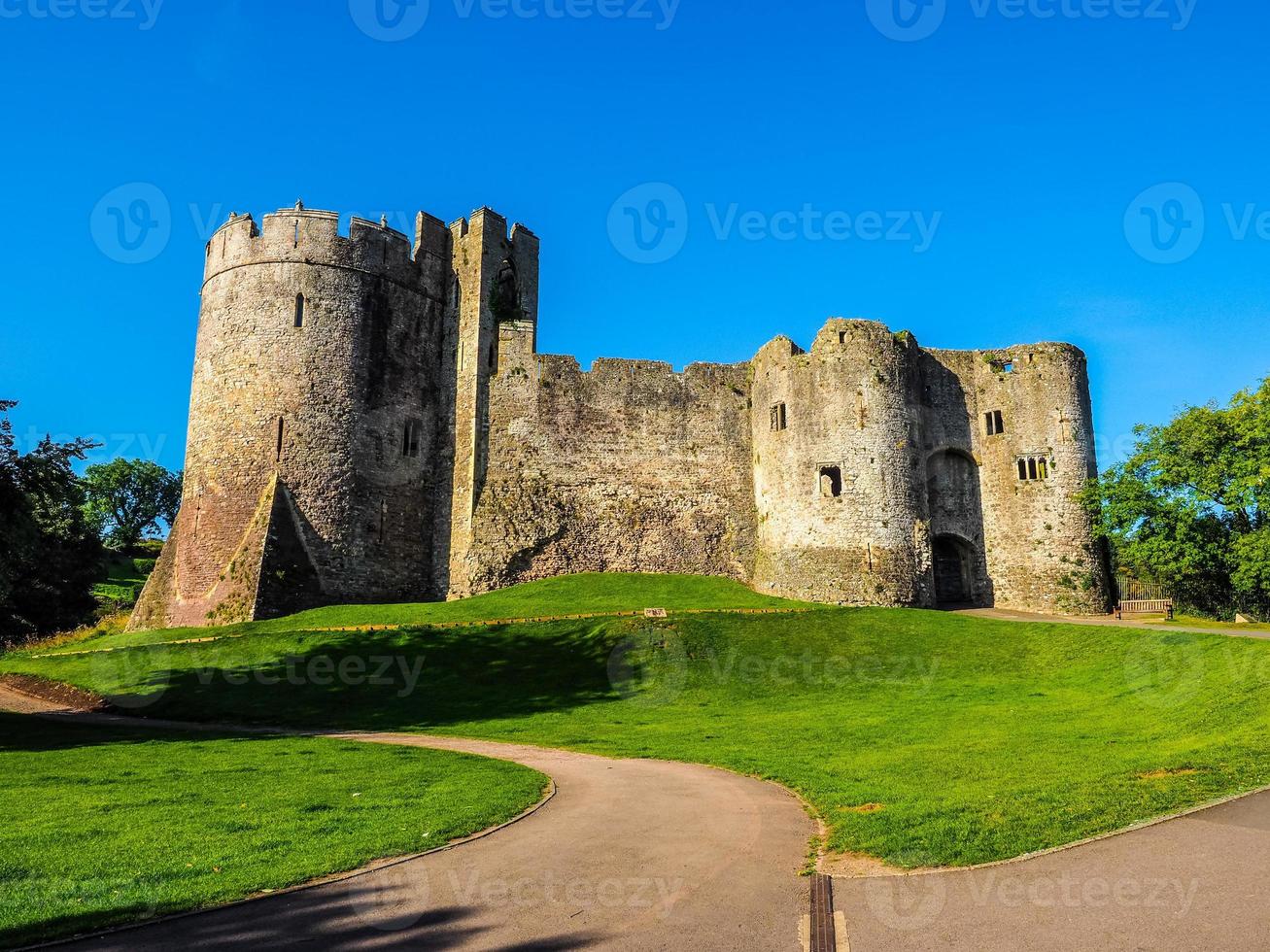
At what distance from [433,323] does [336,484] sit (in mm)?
9410

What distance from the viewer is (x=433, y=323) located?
136 ft

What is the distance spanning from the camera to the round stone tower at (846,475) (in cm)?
3734

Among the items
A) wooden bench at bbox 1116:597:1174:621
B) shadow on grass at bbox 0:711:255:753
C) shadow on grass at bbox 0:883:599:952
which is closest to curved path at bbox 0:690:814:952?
shadow on grass at bbox 0:883:599:952

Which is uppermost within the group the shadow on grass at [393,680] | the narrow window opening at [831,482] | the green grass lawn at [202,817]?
the narrow window opening at [831,482]

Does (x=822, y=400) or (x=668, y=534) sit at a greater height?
(x=822, y=400)

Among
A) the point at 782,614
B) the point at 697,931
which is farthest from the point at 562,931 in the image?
the point at 782,614

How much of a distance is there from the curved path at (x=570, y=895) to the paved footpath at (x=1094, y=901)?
0.94 metres

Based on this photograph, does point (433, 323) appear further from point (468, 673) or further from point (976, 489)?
point (976, 489)

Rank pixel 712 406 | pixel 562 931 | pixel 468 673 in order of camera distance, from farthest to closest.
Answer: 1. pixel 712 406
2. pixel 468 673
3. pixel 562 931

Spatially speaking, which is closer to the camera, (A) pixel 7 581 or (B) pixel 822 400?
(A) pixel 7 581

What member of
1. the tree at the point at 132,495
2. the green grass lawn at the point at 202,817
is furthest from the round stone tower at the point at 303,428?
the tree at the point at 132,495

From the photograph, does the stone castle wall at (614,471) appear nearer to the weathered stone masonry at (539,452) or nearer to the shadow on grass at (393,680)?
the weathered stone masonry at (539,452)

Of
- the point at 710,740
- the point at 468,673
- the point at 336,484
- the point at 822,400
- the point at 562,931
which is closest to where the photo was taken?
the point at 562,931

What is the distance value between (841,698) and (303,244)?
29444mm
